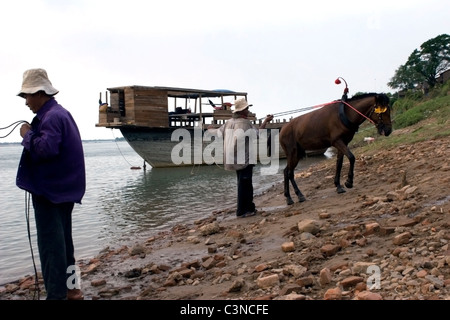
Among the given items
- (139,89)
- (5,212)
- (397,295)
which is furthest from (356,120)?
(139,89)

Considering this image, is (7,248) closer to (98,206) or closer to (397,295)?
(98,206)

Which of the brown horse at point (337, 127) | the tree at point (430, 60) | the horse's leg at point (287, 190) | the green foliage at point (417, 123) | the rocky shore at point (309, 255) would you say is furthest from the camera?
the tree at point (430, 60)

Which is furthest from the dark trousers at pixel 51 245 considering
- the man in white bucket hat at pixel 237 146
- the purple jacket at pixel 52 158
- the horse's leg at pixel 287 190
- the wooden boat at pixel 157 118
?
the wooden boat at pixel 157 118

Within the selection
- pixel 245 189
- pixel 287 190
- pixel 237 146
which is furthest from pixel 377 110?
pixel 245 189

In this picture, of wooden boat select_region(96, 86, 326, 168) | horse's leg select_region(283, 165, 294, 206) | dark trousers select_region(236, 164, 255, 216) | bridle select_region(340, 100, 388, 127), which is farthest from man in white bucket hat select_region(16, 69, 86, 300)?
wooden boat select_region(96, 86, 326, 168)

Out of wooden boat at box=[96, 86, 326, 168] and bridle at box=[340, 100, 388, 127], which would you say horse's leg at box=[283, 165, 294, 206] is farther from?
wooden boat at box=[96, 86, 326, 168]

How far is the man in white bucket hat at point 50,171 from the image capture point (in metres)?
3.57

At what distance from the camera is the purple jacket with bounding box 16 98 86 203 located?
138 inches

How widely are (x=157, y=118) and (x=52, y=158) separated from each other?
22.4 m

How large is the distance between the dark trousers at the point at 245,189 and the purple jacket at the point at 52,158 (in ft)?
14.0

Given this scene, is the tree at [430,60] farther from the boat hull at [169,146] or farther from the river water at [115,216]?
the river water at [115,216]

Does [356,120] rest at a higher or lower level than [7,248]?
higher

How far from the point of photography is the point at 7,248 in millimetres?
8016
